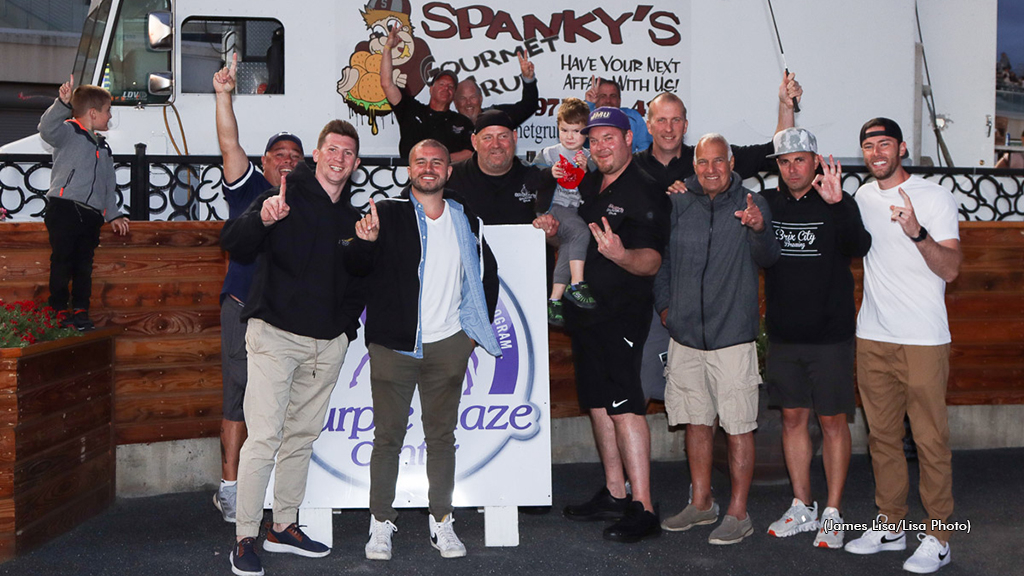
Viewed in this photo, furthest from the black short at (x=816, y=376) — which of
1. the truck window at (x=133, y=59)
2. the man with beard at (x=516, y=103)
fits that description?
the truck window at (x=133, y=59)

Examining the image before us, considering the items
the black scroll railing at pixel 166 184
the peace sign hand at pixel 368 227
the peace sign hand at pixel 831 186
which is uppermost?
the black scroll railing at pixel 166 184

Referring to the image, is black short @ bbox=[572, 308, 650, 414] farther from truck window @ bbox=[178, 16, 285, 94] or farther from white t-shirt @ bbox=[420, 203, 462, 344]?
Answer: truck window @ bbox=[178, 16, 285, 94]

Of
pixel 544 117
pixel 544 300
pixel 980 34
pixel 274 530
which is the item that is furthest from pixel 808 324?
pixel 980 34

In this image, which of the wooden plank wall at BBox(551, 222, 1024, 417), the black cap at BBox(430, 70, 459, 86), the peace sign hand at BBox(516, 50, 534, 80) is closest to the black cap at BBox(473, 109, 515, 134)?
the peace sign hand at BBox(516, 50, 534, 80)

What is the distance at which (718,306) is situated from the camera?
4918 mm

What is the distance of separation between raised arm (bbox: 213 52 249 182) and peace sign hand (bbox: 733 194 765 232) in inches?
108

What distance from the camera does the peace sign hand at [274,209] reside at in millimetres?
4258

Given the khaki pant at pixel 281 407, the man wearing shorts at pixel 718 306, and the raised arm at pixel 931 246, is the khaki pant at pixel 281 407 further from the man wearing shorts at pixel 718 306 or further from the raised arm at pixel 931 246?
the raised arm at pixel 931 246

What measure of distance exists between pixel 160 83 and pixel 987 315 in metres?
7.18

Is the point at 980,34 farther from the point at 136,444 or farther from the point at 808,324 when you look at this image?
the point at 136,444

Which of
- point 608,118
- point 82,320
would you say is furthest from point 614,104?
point 82,320

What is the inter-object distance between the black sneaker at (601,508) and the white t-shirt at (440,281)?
1519 mm

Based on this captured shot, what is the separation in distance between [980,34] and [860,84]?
1.23m

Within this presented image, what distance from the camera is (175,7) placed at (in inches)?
292
